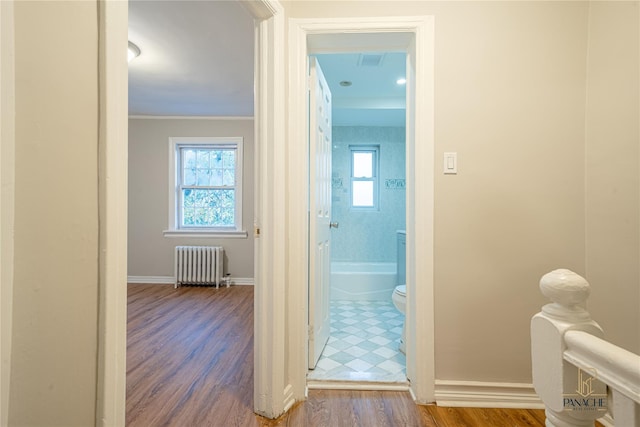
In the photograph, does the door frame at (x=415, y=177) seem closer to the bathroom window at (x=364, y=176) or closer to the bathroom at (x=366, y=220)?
the bathroom at (x=366, y=220)

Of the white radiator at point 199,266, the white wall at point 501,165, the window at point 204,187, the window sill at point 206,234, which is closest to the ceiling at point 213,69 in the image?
the window at point 204,187

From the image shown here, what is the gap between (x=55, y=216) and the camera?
573 millimetres

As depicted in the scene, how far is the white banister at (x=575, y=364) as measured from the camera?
471 millimetres

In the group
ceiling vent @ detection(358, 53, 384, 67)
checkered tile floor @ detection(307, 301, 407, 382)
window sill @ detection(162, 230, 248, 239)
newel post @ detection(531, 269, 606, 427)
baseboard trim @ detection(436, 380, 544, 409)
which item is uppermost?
ceiling vent @ detection(358, 53, 384, 67)

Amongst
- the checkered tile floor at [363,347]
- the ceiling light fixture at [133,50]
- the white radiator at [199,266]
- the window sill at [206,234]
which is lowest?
the checkered tile floor at [363,347]

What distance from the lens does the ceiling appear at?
2.19 meters

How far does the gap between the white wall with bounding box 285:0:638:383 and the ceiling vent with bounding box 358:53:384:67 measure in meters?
1.02

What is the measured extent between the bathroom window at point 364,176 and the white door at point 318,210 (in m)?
2.39

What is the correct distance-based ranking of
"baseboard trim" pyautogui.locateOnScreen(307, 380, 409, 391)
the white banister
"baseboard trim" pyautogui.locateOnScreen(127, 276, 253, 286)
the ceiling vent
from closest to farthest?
the white banister, "baseboard trim" pyautogui.locateOnScreen(307, 380, 409, 391), the ceiling vent, "baseboard trim" pyautogui.locateOnScreen(127, 276, 253, 286)

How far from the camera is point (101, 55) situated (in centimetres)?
64

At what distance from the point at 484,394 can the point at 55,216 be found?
2049 mm

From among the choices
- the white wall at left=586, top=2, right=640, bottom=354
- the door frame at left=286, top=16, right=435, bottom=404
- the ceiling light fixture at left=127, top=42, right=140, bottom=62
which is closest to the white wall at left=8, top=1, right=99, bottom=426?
the door frame at left=286, top=16, right=435, bottom=404

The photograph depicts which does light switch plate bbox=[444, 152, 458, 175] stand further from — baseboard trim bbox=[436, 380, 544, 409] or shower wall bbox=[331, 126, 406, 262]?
shower wall bbox=[331, 126, 406, 262]

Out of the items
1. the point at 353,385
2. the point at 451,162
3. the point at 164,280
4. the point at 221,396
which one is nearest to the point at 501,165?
the point at 451,162
